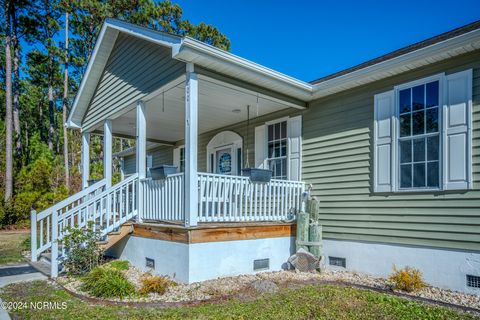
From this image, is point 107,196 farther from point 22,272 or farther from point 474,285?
point 474,285

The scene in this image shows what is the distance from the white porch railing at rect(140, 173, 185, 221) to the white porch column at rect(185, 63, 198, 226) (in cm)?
23

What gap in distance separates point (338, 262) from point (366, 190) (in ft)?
4.77

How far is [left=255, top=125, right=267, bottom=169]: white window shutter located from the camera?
7859 millimetres

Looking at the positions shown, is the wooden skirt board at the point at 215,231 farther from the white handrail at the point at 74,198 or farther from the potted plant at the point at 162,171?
the white handrail at the point at 74,198

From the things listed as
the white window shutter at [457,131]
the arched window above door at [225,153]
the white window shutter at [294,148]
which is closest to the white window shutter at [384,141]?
the white window shutter at [457,131]

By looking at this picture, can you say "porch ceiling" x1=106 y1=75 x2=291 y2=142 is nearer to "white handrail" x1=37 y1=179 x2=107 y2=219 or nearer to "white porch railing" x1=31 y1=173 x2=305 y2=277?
"white porch railing" x1=31 y1=173 x2=305 y2=277

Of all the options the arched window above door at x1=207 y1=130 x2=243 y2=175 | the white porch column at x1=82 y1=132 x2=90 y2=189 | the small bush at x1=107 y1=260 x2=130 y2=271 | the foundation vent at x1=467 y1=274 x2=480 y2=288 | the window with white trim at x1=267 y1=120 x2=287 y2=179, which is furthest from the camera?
the white porch column at x1=82 y1=132 x2=90 y2=189

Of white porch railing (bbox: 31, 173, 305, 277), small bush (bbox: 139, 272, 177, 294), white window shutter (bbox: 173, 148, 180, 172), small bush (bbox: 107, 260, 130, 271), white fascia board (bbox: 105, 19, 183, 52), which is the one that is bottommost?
small bush (bbox: 107, 260, 130, 271)

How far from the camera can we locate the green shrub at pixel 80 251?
5.57 meters

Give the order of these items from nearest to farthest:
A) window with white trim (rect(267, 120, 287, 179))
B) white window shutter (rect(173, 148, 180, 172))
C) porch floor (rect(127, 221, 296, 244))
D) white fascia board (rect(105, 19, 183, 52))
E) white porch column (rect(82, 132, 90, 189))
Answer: white fascia board (rect(105, 19, 183, 52)) < porch floor (rect(127, 221, 296, 244)) < window with white trim (rect(267, 120, 287, 179)) < white porch column (rect(82, 132, 90, 189)) < white window shutter (rect(173, 148, 180, 172))

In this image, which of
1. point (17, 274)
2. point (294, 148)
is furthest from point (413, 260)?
point (17, 274)

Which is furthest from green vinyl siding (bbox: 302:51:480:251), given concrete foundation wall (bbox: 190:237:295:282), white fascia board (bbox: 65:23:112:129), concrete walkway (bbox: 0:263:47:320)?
concrete walkway (bbox: 0:263:47:320)

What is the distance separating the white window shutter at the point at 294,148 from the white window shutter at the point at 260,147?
77 centimetres

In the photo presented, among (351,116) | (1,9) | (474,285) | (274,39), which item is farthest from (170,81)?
(1,9)
